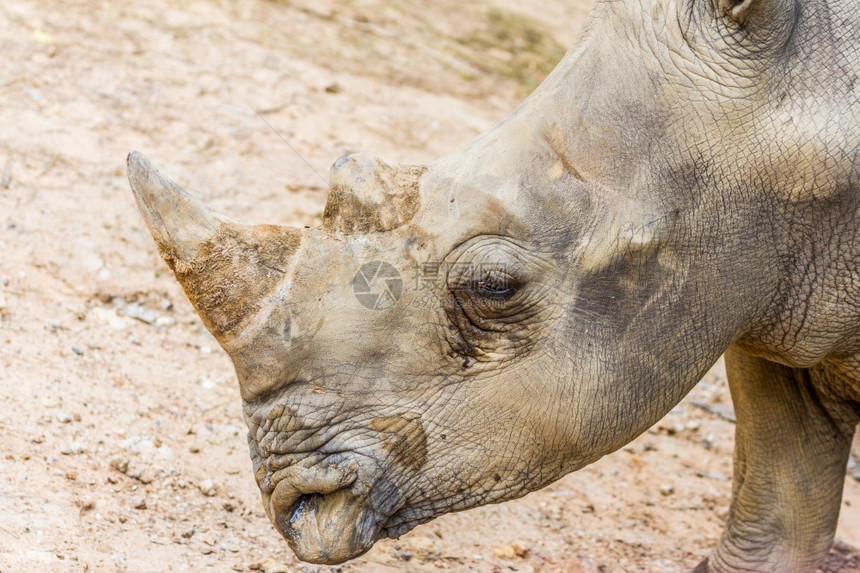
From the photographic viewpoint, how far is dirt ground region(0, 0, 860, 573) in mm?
4246

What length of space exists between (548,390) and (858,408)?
163 cm

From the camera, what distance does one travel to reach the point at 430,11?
10.6 meters

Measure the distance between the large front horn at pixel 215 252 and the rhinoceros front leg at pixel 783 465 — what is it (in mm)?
2110

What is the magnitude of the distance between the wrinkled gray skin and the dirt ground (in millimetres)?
1033

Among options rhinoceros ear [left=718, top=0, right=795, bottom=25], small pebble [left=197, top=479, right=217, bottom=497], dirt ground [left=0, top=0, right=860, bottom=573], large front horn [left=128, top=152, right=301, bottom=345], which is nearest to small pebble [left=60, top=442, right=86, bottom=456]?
dirt ground [left=0, top=0, right=860, bottom=573]

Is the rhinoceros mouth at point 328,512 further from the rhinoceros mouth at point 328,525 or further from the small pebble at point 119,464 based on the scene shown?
the small pebble at point 119,464

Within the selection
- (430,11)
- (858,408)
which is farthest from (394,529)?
(430,11)

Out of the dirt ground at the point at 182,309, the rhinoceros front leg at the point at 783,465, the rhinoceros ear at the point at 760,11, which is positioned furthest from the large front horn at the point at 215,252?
the rhinoceros front leg at the point at 783,465

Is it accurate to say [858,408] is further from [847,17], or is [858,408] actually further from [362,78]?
[362,78]

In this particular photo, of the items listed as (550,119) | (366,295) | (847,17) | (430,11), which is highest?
(847,17)

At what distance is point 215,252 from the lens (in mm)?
3180

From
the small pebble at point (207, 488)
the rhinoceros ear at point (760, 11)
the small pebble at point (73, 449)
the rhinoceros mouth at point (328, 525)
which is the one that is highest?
the rhinoceros ear at point (760, 11)

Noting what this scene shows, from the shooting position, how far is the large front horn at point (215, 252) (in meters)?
3.16

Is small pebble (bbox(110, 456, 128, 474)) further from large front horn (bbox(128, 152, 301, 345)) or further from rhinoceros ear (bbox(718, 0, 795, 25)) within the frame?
rhinoceros ear (bbox(718, 0, 795, 25))
